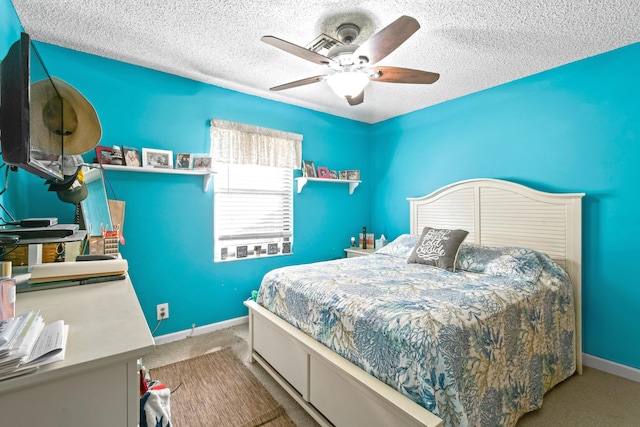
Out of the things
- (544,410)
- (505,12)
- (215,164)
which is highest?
(505,12)

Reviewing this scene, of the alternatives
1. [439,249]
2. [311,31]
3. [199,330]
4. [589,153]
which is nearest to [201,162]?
[311,31]

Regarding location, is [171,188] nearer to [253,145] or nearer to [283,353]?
[253,145]

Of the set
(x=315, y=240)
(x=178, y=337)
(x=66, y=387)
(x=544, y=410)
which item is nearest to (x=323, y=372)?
(x=66, y=387)

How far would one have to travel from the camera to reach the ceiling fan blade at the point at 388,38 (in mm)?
1420

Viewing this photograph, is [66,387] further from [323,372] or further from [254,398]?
[254,398]

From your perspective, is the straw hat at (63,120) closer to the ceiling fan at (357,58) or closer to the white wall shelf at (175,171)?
the white wall shelf at (175,171)

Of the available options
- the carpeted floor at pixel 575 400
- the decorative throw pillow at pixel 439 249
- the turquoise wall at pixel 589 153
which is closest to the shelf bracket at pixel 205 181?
the carpeted floor at pixel 575 400

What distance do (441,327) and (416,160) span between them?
2.73 metres

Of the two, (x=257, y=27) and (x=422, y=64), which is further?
(x=422, y=64)

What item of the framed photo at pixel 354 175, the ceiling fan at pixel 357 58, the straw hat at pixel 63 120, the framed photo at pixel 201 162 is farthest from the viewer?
the framed photo at pixel 354 175

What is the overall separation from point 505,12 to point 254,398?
2.93 meters

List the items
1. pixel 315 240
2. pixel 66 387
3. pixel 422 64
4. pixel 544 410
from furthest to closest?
pixel 315 240
pixel 422 64
pixel 544 410
pixel 66 387

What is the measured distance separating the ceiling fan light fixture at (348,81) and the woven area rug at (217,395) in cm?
207

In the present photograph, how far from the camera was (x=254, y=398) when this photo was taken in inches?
75.4
